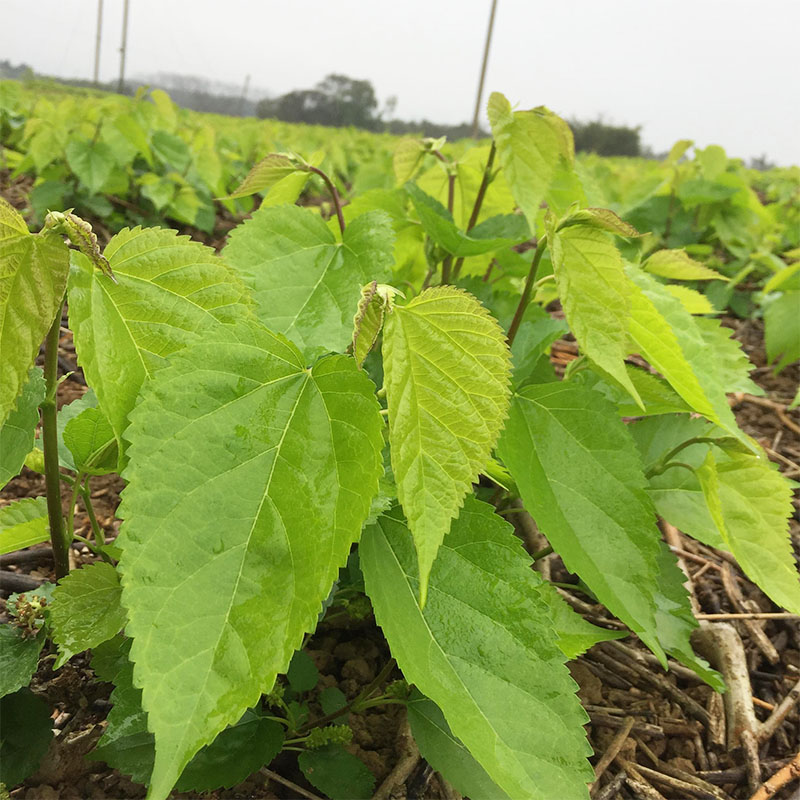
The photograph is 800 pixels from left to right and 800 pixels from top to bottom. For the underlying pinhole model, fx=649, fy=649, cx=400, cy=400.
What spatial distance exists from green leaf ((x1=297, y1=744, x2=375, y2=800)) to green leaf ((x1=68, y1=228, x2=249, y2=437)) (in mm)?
480

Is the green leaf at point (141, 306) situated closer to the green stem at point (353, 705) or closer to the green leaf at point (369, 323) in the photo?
the green leaf at point (369, 323)

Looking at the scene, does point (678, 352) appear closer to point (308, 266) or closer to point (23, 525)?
point (308, 266)

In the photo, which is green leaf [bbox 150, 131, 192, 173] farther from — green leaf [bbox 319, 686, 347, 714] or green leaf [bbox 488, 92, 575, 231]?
green leaf [bbox 319, 686, 347, 714]

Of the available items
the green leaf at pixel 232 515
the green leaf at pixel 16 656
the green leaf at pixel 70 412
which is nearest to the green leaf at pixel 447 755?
the green leaf at pixel 232 515

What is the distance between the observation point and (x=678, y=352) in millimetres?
801

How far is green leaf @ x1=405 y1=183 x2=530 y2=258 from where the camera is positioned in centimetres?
108

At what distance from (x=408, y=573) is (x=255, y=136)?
4.42m

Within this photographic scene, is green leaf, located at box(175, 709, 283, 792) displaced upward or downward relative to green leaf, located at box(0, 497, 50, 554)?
downward

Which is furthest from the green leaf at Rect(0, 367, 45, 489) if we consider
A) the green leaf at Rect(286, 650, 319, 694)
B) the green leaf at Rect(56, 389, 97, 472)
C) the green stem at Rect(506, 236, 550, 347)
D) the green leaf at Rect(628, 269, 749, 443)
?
the green leaf at Rect(628, 269, 749, 443)

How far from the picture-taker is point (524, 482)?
2.58 feet

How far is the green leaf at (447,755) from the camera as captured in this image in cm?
69

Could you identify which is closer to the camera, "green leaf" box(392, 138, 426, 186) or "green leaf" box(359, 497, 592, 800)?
"green leaf" box(359, 497, 592, 800)

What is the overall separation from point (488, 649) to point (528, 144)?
800mm

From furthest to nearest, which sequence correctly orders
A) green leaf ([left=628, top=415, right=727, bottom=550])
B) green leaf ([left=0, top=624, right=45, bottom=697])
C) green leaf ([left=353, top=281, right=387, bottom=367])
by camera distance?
green leaf ([left=628, top=415, right=727, bottom=550]), green leaf ([left=0, top=624, right=45, bottom=697]), green leaf ([left=353, top=281, right=387, bottom=367])
